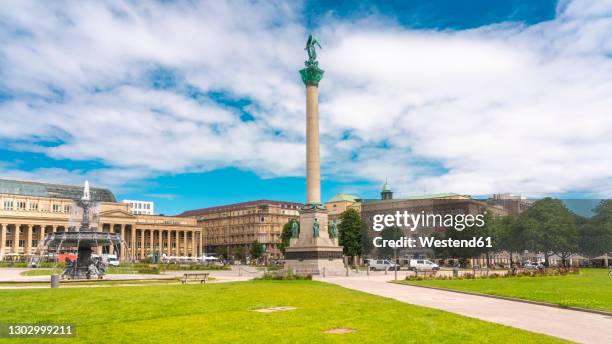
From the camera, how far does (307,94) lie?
218 ft

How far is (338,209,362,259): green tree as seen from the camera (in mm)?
115375

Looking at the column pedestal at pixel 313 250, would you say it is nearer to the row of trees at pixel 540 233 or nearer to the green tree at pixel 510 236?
the row of trees at pixel 540 233

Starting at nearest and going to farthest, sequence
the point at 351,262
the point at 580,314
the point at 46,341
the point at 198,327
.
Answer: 1. the point at 46,341
2. the point at 198,327
3. the point at 580,314
4. the point at 351,262

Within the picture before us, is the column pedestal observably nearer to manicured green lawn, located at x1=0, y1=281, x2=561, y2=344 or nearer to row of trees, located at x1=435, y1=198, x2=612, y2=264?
manicured green lawn, located at x1=0, y1=281, x2=561, y2=344

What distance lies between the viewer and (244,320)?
62.9 feet

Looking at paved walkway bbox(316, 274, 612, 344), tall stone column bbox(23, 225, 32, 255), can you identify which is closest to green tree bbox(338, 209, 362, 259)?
paved walkway bbox(316, 274, 612, 344)

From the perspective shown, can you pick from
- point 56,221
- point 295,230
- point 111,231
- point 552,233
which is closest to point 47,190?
point 56,221

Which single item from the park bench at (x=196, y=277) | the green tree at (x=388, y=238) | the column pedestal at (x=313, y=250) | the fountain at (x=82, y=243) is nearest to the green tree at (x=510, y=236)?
the green tree at (x=388, y=238)

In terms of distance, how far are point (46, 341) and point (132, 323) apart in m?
3.81

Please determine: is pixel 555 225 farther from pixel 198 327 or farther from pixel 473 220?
pixel 198 327

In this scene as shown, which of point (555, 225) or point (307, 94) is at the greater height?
point (307, 94)

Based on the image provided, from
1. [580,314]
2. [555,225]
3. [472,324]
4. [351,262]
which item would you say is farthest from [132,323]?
[351,262]

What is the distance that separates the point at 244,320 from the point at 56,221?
16752 cm

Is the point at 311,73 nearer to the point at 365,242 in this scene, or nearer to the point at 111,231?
the point at 365,242
